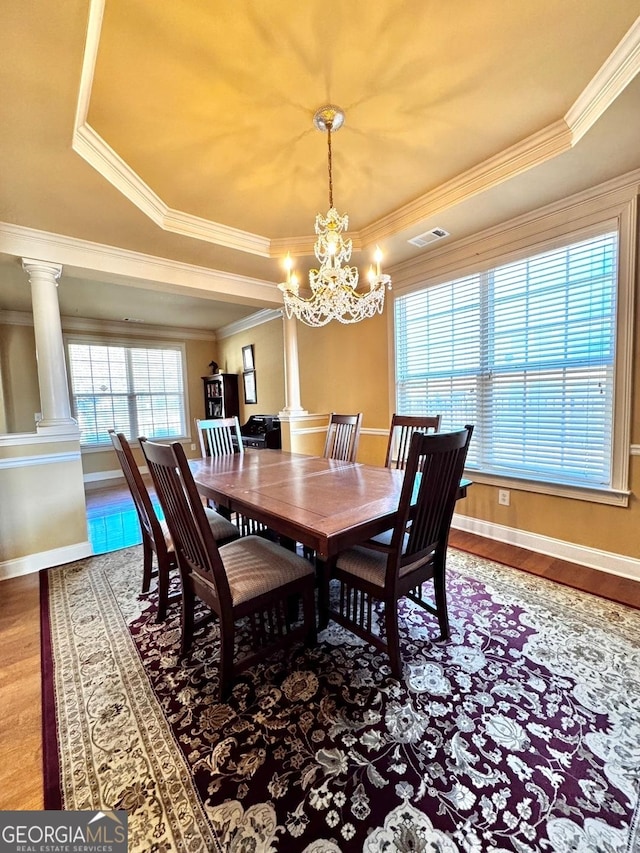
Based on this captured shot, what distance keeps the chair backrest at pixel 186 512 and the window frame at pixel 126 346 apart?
15.9 feet

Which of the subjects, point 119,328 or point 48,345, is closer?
point 48,345

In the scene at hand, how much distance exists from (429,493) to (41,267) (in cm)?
316

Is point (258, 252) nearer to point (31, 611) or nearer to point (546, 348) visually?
point (546, 348)

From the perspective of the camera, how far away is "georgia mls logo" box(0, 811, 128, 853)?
0.96 m

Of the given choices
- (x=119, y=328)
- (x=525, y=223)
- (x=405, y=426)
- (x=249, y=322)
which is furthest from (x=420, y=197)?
(x=119, y=328)

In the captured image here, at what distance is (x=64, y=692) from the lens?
4.91ft

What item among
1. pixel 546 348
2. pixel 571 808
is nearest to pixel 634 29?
pixel 546 348

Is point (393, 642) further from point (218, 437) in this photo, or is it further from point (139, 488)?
point (218, 437)

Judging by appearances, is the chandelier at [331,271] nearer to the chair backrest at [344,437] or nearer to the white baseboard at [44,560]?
the chair backrest at [344,437]

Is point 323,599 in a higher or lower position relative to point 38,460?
lower

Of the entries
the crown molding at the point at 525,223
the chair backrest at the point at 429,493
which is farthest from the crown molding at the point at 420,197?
the chair backrest at the point at 429,493

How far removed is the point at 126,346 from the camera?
5.93 meters

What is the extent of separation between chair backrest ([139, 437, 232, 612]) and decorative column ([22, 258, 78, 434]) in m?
1.79

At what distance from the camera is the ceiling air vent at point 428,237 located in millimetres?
2760
